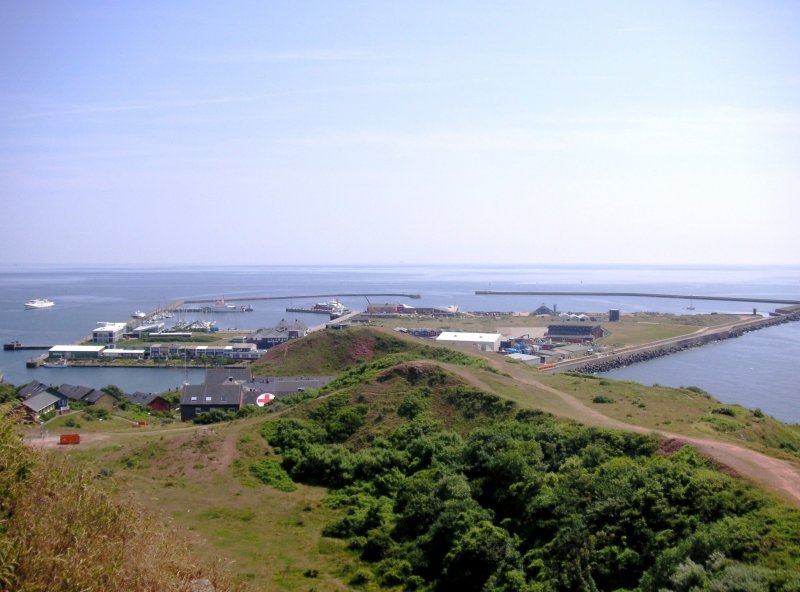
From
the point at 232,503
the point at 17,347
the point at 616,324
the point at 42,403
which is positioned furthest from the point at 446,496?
the point at 616,324

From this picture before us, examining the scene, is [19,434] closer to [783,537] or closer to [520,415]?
[783,537]

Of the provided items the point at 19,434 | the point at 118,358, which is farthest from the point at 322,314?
the point at 19,434

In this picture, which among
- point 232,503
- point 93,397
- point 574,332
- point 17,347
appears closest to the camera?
point 232,503

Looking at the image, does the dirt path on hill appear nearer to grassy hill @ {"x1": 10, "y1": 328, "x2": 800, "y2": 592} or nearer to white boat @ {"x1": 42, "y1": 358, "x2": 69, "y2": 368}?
grassy hill @ {"x1": 10, "y1": 328, "x2": 800, "y2": 592}

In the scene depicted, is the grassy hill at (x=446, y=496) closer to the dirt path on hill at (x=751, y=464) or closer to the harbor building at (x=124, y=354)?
the dirt path on hill at (x=751, y=464)

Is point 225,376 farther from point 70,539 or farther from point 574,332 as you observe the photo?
point 574,332

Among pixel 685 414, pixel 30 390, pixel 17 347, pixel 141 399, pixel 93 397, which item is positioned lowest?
pixel 17 347

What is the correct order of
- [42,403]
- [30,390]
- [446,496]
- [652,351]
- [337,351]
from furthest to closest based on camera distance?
[652,351]
[337,351]
[30,390]
[42,403]
[446,496]
